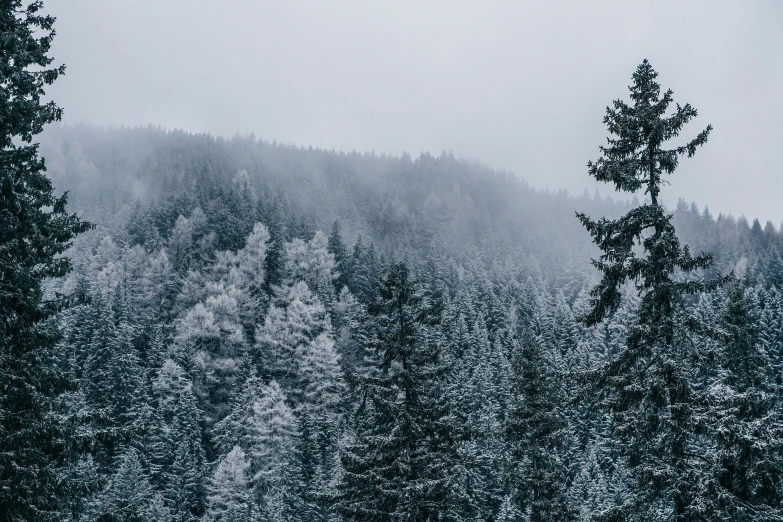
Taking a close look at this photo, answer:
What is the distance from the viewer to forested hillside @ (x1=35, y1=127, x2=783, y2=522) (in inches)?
686

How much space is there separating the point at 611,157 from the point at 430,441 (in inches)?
411

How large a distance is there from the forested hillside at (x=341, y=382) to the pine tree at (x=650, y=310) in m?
0.43

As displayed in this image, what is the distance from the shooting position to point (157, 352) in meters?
62.6

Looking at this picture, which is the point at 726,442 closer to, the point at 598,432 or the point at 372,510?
the point at 372,510

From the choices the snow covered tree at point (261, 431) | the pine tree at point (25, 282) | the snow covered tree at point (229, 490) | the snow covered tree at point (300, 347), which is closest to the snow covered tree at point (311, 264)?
the snow covered tree at point (300, 347)

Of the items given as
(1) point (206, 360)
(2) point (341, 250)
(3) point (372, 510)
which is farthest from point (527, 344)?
(2) point (341, 250)

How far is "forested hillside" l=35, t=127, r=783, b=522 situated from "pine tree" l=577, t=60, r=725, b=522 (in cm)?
43

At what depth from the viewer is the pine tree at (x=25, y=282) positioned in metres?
12.1

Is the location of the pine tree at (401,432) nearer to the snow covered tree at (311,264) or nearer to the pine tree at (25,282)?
the pine tree at (25,282)

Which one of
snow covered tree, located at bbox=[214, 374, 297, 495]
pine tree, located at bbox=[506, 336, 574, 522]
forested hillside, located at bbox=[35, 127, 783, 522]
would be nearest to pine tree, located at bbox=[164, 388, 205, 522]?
forested hillside, located at bbox=[35, 127, 783, 522]

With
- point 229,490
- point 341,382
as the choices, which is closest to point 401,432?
point 229,490

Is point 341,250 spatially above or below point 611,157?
above

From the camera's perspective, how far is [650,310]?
13211 mm

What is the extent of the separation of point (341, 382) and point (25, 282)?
1933 inches
